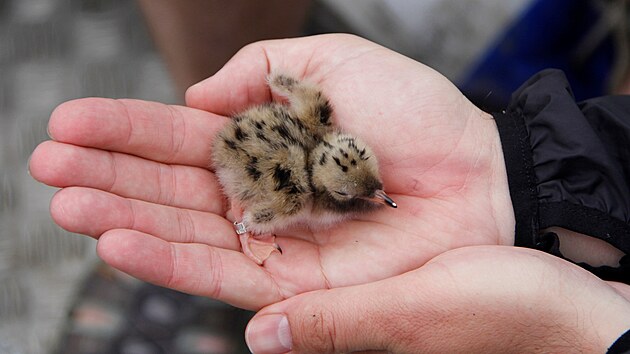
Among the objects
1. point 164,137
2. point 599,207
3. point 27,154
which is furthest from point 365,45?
point 27,154

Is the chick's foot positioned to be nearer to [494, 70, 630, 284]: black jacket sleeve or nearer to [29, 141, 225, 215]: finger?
[29, 141, 225, 215]: finger

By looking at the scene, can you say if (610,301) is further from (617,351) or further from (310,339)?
(310,339)

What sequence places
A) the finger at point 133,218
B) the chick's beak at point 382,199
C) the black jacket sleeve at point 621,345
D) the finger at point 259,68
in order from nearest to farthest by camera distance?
the black jacket sleeve at point 621,345, the finger at point 133,218, the chick's beak at point 382,199, the finger at point 259,68

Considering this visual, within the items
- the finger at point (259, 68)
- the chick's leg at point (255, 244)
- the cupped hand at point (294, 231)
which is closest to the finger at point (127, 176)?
the cupped hand at point (294, 231)

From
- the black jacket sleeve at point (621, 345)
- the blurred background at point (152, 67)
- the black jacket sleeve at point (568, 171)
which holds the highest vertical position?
the black jacket sleeve at point (568, 171)

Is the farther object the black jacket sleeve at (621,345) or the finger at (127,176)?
the finger at (127,176)

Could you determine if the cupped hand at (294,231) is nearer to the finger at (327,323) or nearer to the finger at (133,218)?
the finger at (133,218)

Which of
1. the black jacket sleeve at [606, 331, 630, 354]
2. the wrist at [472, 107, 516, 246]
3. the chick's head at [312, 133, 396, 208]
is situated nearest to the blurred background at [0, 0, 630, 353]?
the wrist at [472, 107, 516, 246]
